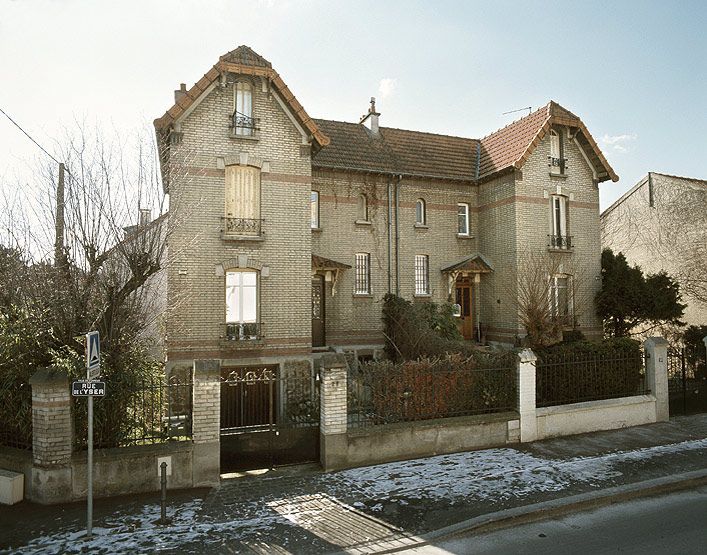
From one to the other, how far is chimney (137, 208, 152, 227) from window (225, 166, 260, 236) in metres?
5.27

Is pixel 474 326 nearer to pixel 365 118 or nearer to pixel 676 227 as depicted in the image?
pixel 365 118

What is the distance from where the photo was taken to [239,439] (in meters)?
9.56

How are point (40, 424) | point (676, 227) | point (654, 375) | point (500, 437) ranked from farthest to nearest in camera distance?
point (676, 227) < point (654, 375) < point (500, 437) < point (40, 424)

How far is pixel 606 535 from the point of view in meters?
6.75

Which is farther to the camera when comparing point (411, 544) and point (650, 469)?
point (650, 469)

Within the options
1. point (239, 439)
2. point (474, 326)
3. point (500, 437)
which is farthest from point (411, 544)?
point (474, 326)

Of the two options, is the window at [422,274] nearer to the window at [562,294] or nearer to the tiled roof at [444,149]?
the tiled roof at [444,149]

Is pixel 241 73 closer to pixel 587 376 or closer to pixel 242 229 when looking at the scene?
pixel 242 229

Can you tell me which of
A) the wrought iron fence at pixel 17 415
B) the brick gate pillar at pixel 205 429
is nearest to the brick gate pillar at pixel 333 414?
the brick gate pillar at pixel 205 429

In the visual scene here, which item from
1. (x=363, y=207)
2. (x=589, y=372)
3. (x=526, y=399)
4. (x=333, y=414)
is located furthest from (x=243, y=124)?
(x=589, y=372)

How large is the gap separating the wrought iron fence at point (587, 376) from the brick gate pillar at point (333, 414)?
209 inches

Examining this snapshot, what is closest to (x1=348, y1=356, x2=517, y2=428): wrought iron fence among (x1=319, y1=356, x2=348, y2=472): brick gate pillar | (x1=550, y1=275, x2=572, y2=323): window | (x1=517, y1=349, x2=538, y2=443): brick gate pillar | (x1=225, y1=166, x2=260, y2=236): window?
(x1=517, y1=349, x2=538, y2=443): brick gate pillar

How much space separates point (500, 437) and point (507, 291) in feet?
31.5

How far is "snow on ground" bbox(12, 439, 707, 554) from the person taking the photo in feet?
21.7
